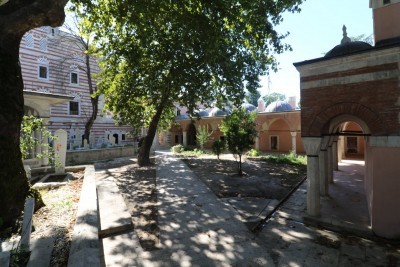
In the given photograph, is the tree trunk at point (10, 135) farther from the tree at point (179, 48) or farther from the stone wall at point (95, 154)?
the stone wall at point (95, 154)

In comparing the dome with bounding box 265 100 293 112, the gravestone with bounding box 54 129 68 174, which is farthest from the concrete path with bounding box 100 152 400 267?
the dome with bounding box 265 100 293 112

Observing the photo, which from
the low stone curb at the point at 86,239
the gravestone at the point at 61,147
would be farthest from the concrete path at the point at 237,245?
the gravestone at the point at 61,147

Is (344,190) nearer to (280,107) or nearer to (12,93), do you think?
(12,93)

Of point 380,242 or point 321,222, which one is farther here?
point 321,222

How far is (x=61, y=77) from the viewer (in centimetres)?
2531

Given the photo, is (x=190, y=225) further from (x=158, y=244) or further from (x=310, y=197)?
(x=310, y=197)

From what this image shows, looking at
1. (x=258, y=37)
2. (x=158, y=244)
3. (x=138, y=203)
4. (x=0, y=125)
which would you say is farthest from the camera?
(x=258, y=37)

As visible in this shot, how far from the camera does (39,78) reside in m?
23.4

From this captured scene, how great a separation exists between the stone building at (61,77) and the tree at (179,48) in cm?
995

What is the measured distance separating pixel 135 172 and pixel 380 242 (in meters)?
12.4

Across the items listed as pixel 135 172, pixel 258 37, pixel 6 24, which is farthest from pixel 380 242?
pixel 135 172

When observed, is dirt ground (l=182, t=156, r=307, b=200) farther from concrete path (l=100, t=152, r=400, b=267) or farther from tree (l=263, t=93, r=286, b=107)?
tree (l=263, t=93, r=286, b=107)

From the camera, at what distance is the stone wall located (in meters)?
17.9

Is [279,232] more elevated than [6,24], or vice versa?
[6,24]
